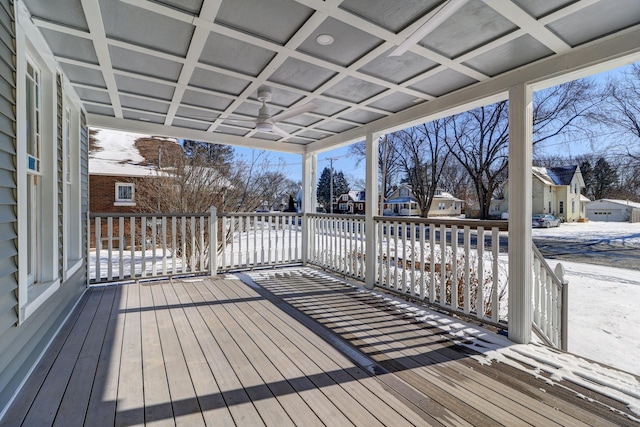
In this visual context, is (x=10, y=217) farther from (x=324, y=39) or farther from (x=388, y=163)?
(x=388, y=163)

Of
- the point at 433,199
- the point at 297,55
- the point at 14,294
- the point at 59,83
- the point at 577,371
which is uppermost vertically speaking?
the point at 297,55

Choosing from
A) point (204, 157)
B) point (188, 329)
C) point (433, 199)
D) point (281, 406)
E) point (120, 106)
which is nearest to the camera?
point (281, 406)

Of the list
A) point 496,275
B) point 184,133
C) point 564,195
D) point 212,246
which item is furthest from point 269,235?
point 564,195

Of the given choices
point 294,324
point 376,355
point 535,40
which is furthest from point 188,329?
point 535,40

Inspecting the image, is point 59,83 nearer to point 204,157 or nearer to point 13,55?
point 13,55

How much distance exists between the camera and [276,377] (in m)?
2.04

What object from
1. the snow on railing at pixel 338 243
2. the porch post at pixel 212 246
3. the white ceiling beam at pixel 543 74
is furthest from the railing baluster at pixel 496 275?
the porch post at pixel 212 246

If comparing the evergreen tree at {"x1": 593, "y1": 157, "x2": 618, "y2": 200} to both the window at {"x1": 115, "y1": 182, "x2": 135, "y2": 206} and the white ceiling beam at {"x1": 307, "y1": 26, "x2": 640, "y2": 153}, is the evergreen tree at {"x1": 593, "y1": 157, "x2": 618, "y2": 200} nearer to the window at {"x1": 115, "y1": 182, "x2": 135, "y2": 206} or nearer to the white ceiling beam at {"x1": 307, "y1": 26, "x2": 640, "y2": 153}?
the white ceiling beam at {"x1": 307, "y1": 26, "x2": 640, "y2": 153}

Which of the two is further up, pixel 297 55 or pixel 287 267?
pixel 297 55

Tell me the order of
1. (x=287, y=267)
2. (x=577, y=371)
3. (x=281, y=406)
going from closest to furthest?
(x=281, y=406) → (x=577, y=371) → (x=287, y=267)

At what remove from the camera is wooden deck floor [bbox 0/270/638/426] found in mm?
1644

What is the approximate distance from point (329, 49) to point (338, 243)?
3.25m

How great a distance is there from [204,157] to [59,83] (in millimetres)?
5300

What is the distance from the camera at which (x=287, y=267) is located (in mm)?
5820
